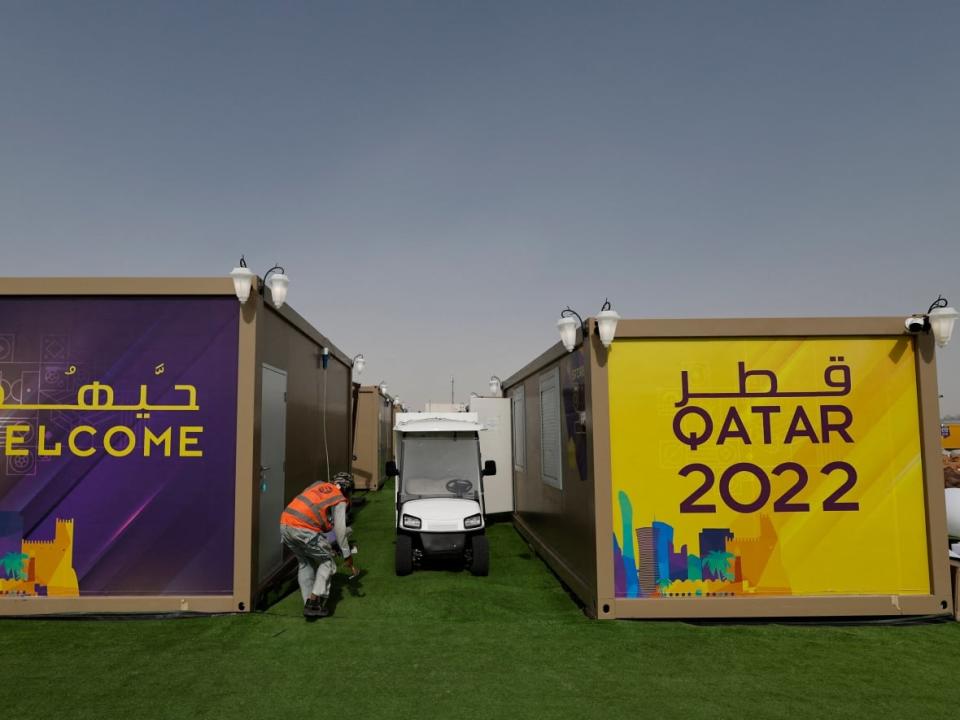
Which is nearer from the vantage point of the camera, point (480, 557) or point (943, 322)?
point (943, 322)

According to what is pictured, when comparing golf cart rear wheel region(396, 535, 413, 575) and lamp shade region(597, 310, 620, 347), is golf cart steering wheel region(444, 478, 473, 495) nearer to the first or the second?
golf cart rear wheel region(396, 535, 413, 575)

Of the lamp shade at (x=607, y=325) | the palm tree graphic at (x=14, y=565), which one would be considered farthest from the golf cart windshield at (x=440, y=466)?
the palm tree graphic at (x=14, y=565)

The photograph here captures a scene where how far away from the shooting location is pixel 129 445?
592 centimetres

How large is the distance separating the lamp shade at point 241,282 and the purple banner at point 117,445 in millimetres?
253

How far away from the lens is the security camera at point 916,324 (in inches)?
233

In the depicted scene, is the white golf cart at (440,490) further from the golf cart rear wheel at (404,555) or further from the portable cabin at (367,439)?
the portable cabin at (367,439)

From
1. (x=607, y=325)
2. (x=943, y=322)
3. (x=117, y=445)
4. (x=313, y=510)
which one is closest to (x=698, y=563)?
(x=607, y=325)

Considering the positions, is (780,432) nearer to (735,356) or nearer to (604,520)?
(735,356)

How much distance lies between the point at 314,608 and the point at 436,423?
10.6 ft

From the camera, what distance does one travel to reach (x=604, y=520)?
5.75 metres

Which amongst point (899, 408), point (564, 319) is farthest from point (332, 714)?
point (899, 408)

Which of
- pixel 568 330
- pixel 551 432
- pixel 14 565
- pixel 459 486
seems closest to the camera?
pixel 14 565

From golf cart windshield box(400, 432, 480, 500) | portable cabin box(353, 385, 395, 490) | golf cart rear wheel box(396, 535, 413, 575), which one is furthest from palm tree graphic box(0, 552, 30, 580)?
portable cabin box(353, 385, 395, 490)

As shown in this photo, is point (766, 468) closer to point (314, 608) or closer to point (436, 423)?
point (436, 423)
